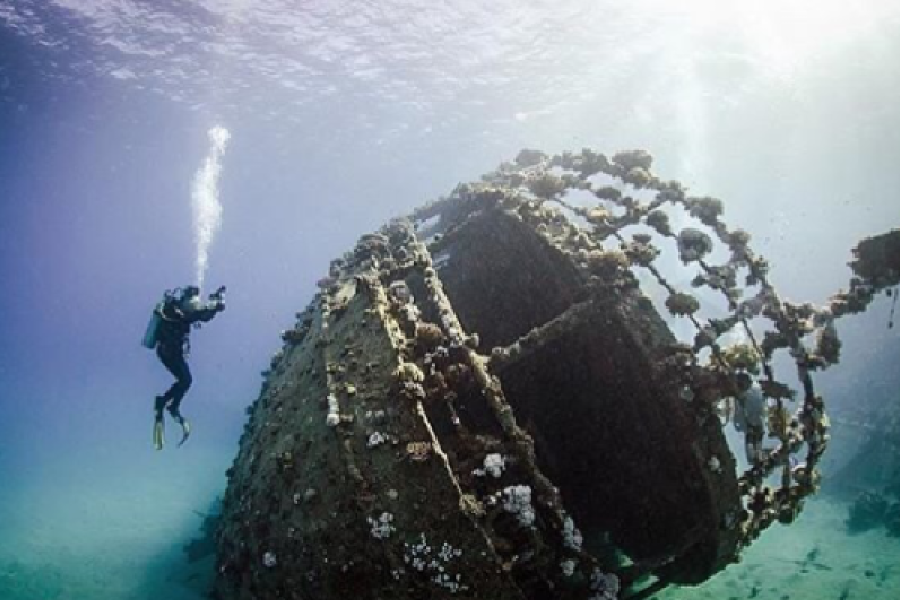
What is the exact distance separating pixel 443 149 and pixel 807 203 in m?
85.4

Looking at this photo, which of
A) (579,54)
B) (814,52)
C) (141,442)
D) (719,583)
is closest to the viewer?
(719,583)

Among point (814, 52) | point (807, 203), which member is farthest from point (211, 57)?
point (807, 203)

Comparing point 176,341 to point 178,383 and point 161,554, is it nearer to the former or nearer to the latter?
point 178,383

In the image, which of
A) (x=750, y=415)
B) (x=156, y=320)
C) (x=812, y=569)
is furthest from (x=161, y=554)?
(x=812, y=569)

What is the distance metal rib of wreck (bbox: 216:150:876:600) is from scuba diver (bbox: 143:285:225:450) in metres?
1.84

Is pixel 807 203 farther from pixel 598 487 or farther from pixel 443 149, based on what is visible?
pixel 598 487

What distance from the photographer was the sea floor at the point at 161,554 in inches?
495

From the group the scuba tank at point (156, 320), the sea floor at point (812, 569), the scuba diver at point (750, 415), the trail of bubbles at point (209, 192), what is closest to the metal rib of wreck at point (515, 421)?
the scuba diver at point (750, 415)

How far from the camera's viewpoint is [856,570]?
13.8 meters

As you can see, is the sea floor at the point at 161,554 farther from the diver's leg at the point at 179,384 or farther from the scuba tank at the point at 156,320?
the scuba tank at the point at 156,320

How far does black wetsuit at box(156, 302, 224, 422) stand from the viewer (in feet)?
30.7

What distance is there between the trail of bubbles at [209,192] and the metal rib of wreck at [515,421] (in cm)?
1134

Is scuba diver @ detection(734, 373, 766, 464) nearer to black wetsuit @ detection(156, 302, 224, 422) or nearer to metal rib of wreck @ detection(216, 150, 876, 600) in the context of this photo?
metal rib of wreck @ detection(216, 150, 876, 600)

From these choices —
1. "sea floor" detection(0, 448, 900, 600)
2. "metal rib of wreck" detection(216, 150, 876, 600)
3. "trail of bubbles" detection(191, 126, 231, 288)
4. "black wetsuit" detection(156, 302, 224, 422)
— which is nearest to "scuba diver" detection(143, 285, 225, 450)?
"black wetsuit" detection(156, 302, 224, 422)
